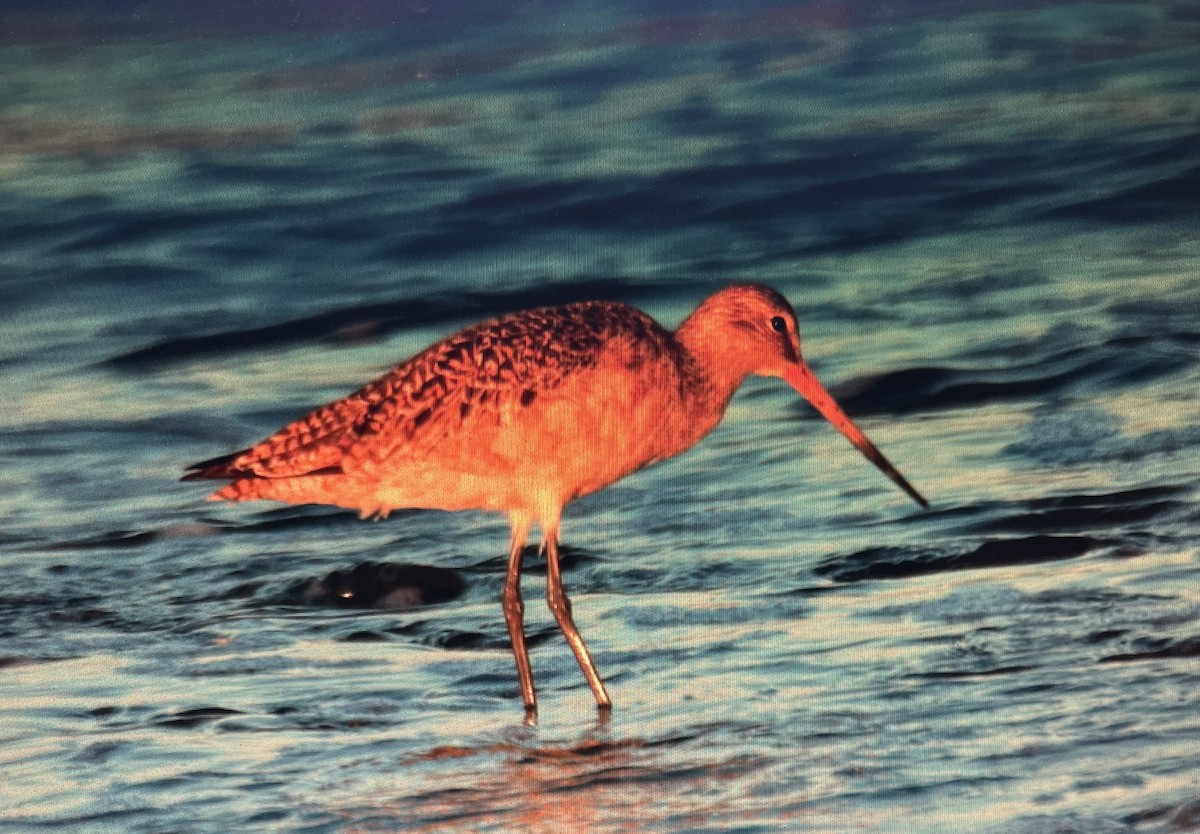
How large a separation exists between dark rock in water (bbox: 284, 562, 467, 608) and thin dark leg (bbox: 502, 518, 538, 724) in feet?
1.90

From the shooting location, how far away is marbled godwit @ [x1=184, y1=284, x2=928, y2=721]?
664 cm

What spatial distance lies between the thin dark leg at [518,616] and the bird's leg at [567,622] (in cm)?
9

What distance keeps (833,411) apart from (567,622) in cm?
117

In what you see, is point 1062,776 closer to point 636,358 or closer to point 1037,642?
point 1037,642

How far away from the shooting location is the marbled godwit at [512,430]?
664cm

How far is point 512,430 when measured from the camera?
663 centimetres

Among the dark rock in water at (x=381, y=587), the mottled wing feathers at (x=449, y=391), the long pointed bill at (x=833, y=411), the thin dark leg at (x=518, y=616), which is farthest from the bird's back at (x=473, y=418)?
the dark rock in water at (x=381, y=587)

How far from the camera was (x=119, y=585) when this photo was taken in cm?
808

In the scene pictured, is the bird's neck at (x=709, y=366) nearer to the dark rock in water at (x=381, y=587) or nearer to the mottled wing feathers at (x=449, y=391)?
the mottled wing feathers at (x=449, y=391)

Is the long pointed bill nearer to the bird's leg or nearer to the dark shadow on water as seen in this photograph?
the bird's leg

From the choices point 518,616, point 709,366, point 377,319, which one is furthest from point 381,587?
point 377,319

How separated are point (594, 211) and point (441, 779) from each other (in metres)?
7.24

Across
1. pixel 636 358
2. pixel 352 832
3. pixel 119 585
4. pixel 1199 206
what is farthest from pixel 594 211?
pixel 352 832

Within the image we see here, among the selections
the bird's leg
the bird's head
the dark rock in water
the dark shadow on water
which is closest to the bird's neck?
the bird's head
